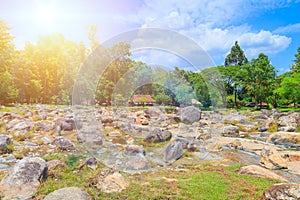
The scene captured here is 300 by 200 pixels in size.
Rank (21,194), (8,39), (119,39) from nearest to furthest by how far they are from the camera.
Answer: (21,194) < (119,39) < (8,39)

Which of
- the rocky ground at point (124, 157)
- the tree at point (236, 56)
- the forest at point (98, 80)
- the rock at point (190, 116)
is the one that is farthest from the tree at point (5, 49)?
the tree at point (236, 56)

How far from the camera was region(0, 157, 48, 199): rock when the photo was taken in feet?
12.1

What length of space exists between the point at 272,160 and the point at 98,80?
1110cm

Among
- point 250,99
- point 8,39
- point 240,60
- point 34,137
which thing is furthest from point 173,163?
point 240,60

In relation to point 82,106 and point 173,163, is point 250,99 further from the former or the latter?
point 173,163

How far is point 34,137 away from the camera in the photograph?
27.6 feet

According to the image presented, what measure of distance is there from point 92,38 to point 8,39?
48.2ft

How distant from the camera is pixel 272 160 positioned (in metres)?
5.86

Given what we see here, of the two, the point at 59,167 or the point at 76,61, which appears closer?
the point at 59,167

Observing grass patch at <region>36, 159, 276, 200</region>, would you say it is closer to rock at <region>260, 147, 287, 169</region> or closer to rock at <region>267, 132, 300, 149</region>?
rock at <region>260, 147, 287, 169</region>

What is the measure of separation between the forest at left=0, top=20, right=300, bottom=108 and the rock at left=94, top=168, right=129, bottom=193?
9.37 m

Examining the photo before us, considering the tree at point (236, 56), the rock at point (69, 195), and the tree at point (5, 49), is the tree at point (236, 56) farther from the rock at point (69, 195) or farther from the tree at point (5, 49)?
the rock at point (69, 195)

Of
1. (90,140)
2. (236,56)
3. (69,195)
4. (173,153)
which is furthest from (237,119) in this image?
(236,56)

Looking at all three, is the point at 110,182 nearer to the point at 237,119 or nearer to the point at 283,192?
the point at 283,192
